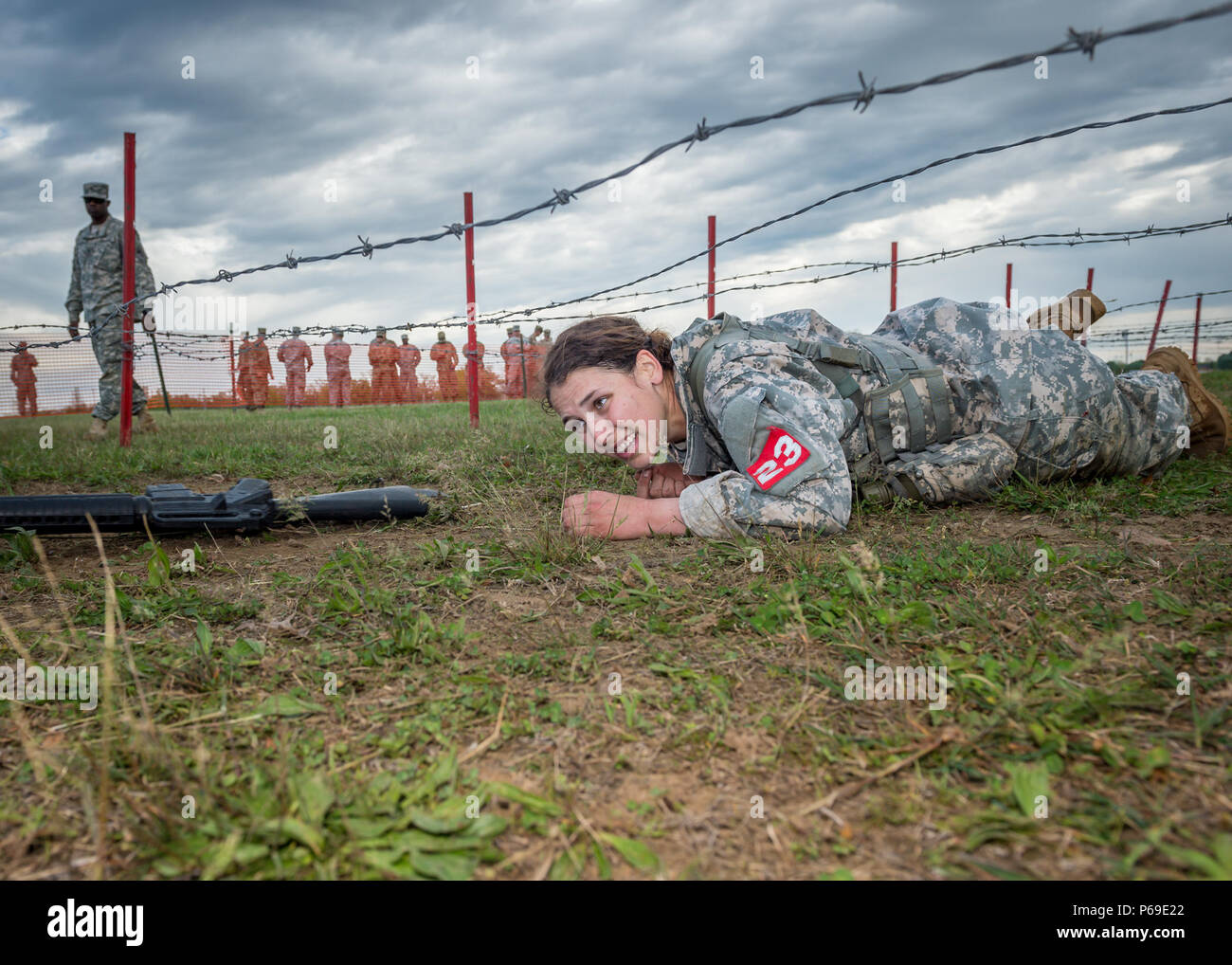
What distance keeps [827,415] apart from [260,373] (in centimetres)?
1745

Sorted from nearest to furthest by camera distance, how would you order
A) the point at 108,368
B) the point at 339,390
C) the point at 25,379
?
the point at 108,368, the point at 25,379, the point at 339,390

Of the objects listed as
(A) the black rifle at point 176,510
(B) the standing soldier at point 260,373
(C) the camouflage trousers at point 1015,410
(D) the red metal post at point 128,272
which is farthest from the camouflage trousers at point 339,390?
(C) the camouflage trousers at point 1015,410

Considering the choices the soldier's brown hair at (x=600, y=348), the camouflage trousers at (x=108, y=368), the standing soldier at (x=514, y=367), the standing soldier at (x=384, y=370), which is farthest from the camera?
the standing soldier at (x=514, y=367)

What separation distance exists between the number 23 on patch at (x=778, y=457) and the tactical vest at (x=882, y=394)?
436mm

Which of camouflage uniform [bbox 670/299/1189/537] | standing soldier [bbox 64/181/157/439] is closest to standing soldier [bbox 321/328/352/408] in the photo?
standing soldier [bbox 64/181/157/439]

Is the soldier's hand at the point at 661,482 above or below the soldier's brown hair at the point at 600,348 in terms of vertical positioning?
below

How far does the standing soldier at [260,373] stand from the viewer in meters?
17.1

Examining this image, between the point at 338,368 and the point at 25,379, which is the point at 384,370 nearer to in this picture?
the point at 338,368

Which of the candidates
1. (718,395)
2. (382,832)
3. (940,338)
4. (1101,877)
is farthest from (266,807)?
(940,338)

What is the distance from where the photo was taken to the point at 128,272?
6355 mm

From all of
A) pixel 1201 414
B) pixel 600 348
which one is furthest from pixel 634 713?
pixel 1201 414

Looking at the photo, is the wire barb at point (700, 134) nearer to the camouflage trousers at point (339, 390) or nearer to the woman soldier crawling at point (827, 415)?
the woman soldier crawling at point (827, 415)
